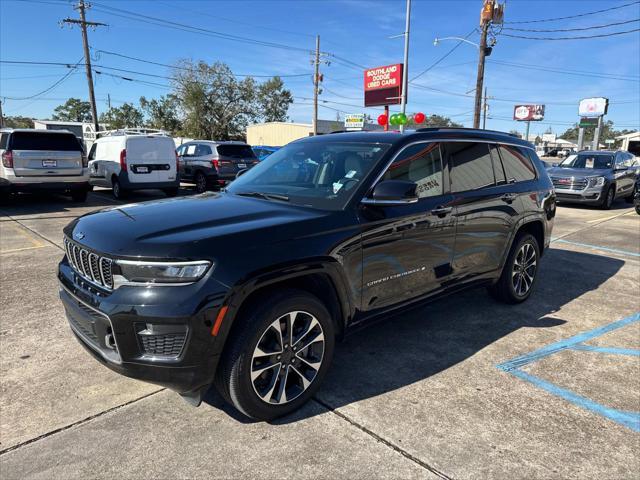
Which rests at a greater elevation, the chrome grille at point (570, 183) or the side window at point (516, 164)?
the side window at point (516, 164)

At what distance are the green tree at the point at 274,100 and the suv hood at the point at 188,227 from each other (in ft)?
213

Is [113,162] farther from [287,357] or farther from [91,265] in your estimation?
[287,357]

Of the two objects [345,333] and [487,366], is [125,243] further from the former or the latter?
[487,366]

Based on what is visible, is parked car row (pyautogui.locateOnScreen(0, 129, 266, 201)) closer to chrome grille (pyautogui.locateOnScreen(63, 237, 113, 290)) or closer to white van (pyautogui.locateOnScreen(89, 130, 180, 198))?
white van (pyautogui.locateOnScreen(89, 130, 180, 198))

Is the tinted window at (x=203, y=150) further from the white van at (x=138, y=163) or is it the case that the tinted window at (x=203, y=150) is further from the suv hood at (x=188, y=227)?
the suv hood at (x=188, y=227)

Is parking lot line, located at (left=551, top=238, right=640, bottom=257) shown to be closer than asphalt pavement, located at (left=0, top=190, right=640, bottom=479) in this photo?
No

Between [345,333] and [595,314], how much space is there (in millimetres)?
3241

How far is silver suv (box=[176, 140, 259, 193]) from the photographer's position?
15336 millimetres

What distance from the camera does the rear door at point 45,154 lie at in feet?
36.0

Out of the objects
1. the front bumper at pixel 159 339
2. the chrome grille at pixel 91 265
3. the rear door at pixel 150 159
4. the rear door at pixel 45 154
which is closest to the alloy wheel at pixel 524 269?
the front bumper at pixel 159 339

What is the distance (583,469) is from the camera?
245cm

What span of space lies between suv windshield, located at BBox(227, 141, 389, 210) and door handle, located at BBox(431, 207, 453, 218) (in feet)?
2.17

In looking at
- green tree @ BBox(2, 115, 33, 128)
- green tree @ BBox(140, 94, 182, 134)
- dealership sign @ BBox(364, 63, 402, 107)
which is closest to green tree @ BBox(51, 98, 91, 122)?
green tree @ BBox(2, 115, 33, 128)

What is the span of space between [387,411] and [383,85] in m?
37.6
